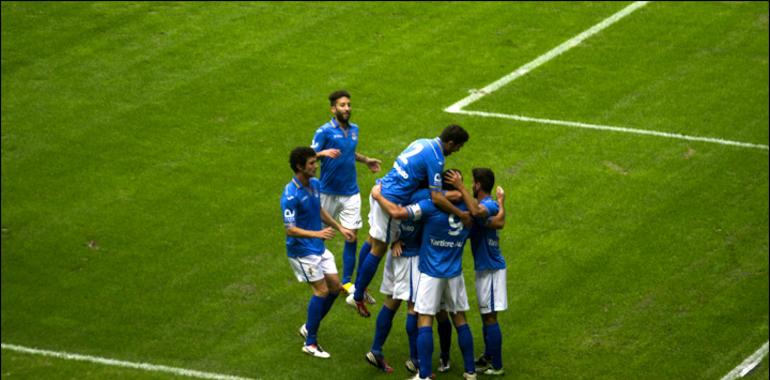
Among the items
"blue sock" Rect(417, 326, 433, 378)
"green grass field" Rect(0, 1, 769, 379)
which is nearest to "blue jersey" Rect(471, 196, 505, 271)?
"blue sock" Rect(417, 326, 433, 378)

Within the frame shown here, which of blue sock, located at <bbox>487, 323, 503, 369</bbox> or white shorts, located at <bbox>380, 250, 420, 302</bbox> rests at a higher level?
white shorts, located at <bbox>380, 250, 420, 302</bbox>

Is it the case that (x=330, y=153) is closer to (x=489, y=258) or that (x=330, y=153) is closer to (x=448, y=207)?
(x=448, y=207)

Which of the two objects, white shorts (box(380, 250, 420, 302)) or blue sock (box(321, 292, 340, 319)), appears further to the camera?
blue sock (box(321, 292, 340, 319))

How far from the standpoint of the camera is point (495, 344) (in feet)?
50.1

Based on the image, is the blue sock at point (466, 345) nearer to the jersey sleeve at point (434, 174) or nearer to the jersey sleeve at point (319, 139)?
the jersey sleeve at point (434, 174)

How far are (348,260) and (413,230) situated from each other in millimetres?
2418

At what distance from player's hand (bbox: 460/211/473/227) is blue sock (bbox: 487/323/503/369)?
126cm

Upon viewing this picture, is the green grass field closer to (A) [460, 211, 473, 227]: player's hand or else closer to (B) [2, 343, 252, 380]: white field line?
(B) [2, 343, 252, 380]: white field line

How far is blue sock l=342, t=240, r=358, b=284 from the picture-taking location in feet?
56.6

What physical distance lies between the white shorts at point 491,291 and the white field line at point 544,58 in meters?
8.02

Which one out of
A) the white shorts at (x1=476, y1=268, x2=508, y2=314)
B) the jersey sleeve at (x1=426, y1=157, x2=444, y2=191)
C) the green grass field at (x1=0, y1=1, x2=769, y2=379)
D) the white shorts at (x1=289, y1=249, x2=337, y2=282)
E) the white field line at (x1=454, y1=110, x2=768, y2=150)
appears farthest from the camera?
the white field line at (x1=454, y1=110, x2=768, y2=150)

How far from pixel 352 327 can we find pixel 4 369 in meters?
4.10

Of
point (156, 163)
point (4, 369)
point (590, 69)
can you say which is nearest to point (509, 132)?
point (590, 69)

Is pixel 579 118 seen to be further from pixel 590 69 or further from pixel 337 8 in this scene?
pixel 337 8
